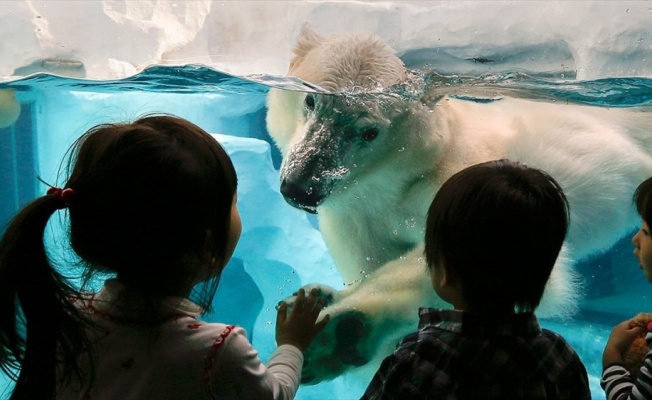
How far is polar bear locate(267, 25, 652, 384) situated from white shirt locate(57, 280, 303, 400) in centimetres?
107

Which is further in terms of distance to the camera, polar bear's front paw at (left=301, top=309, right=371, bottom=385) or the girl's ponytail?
polar bear's front paw at (left=301, top=309, right=371, bottom=385)

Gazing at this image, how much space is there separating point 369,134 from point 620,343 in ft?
4.59

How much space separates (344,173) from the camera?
2551mm

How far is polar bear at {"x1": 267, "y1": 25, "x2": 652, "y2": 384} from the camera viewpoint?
229 centimetres

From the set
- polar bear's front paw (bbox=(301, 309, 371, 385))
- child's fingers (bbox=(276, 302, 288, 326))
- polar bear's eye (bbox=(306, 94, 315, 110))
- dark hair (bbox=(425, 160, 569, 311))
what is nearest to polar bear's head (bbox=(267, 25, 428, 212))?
polar bear's eye (bbox=(306, 94, 315, 110))

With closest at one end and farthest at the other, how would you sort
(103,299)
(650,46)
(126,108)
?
(103,299) < (650,46) < (126,108)

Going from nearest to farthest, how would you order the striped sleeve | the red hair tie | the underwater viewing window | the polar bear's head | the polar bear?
the red hair tie
the striped sleeve
the polar bear
the polar bear's head
the underwater viewing window

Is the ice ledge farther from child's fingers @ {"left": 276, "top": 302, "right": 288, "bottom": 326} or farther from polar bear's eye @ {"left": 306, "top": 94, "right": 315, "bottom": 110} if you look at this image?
child's fingers @ {"left": 276, "top": 302, "right": 288, "bottom": 326}

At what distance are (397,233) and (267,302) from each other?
1.23 meters

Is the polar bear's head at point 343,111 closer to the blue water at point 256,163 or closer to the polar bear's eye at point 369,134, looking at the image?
the polar bear's eye at point 369,134

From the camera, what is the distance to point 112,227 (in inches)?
43.1

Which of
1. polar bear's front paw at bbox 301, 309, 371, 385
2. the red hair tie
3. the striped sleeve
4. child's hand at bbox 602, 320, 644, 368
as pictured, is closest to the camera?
the red hair tie

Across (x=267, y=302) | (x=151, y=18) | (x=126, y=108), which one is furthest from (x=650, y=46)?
(x=126, y=108)

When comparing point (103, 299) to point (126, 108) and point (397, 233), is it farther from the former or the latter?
point (126, 108)
